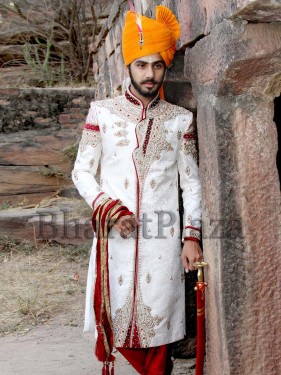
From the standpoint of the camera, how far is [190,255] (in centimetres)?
246

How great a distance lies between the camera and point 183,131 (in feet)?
8.47

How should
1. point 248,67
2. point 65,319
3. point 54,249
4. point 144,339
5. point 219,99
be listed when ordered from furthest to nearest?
point 54,249
point 65,319
point 144,339
point 219,99
point 248,67

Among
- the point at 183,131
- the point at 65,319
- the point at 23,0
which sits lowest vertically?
the point at 65,319

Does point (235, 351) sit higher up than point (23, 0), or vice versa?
point (23, 0)

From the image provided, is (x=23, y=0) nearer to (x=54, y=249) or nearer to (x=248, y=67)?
(x=54, y=249)

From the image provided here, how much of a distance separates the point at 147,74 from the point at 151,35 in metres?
0.17

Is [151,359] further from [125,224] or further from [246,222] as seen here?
[246,222]

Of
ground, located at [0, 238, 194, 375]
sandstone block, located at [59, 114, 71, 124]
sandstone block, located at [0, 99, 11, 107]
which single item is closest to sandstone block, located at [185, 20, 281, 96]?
ground, located at [0, 238, 194, 375]

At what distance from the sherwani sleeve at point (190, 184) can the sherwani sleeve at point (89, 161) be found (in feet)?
1.25

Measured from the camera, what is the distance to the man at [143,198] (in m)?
2.49

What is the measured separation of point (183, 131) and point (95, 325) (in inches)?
38.5

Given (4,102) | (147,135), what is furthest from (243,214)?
(4,102)

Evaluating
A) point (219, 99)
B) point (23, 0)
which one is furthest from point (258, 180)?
point (23, 0)

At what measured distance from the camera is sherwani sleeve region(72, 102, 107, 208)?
8.17ft
